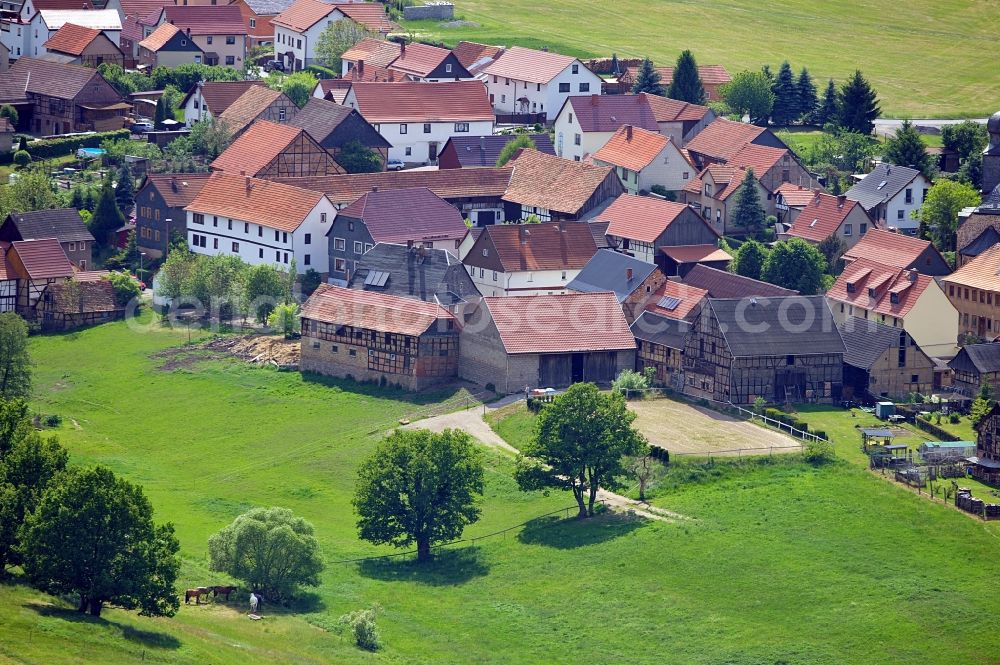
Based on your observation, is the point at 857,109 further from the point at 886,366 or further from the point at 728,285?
the point at 886,366

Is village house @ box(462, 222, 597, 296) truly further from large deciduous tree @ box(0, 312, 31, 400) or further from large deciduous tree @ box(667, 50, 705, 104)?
large deciduous tree @ box(667, 50, 705, 104)

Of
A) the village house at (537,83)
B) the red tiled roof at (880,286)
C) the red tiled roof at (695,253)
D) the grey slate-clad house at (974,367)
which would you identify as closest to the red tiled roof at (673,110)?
the village house at (537,83)

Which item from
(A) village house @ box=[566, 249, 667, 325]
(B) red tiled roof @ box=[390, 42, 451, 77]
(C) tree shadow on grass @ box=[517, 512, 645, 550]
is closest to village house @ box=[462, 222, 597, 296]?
(A) village house @ box=[566, 249, 667, 325]

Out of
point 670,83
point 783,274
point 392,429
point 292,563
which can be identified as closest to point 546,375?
point 392,429

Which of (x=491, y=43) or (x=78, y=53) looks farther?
(x=491, y=43)

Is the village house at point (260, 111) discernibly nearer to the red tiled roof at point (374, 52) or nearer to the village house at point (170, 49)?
the red tiled roof at point (374, 52)

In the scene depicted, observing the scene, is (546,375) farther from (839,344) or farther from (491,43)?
(491,43)
